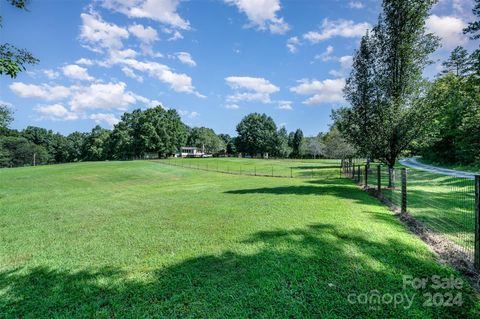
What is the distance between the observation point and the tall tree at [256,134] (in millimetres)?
85688

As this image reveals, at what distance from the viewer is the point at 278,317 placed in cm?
305

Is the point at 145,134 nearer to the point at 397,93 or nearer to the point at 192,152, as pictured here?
the point at 192,152

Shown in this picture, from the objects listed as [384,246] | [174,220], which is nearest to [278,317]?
[384,246]

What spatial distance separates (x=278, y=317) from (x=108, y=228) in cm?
589

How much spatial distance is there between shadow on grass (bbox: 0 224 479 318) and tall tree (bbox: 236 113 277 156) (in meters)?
81.3

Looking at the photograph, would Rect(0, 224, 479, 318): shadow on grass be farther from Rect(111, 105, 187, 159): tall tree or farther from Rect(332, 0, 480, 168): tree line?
Rect(111, 105, 187, 159): tall tree

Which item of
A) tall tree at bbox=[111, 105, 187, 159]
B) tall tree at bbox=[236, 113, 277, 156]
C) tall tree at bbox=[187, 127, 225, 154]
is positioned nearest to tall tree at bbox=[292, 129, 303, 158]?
tall tree at bbox=[236, 113, 277, 156]

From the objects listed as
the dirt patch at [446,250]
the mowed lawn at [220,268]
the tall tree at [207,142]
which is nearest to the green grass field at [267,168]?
the dirt patch at [446,250]

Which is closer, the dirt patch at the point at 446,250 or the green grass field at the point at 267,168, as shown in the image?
the dirt patch at the point at 446,250

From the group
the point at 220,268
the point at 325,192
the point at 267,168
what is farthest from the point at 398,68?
the point at 267,168

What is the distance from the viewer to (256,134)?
8688 centimetres

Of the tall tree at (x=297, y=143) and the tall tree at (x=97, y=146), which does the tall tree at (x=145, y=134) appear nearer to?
the tall tree at (x=97, y=146)

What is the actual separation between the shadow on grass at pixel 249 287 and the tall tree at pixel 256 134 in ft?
267

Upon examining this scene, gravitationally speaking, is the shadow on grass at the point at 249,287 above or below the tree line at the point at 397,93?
below
